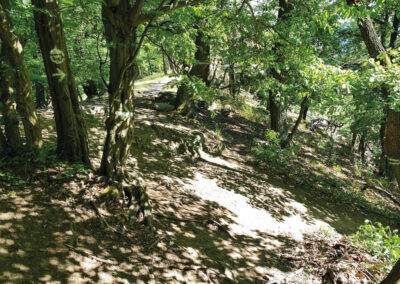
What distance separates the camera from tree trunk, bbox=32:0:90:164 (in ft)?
12.1

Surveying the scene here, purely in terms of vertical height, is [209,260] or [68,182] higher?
[68,182]

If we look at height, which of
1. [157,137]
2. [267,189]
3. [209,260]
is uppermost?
[157,137]

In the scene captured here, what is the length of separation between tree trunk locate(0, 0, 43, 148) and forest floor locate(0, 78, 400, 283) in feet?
1.78

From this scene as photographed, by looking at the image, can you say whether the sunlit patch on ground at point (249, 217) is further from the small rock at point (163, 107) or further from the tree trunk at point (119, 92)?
the small rock at point (163, 107)

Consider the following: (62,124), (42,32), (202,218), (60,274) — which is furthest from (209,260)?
(42,32)

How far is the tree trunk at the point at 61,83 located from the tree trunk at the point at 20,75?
12.7 inches

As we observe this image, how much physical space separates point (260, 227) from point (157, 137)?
4730 millimetres

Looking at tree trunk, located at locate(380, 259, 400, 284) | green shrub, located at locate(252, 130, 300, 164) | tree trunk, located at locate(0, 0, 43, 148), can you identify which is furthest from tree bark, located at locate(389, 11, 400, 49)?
tree trunk, located at locate(0, 0, 43, 148)

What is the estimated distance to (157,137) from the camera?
8.66 meters

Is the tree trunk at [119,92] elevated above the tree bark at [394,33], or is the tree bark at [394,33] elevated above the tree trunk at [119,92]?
the tree bark at [394,33]

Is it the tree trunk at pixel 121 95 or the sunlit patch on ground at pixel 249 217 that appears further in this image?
the sunlit patch on ground at pixel 249 217

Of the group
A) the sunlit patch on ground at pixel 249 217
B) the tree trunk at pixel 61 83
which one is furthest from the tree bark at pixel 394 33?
the tree trunk at pixel 61 83

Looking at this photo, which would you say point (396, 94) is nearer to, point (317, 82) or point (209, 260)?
point (317, 82)

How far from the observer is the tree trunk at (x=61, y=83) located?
3.68 metres
